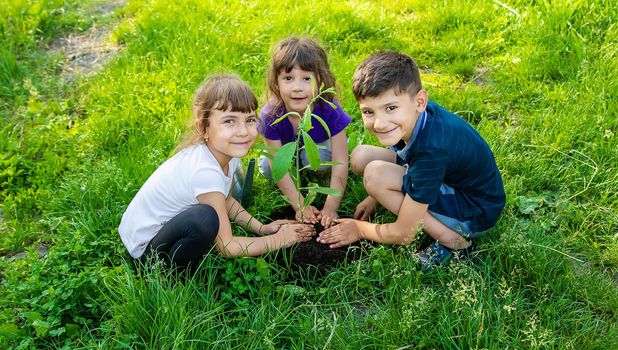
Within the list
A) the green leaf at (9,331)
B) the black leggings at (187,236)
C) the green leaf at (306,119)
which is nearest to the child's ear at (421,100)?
the green leaf at (306,119)

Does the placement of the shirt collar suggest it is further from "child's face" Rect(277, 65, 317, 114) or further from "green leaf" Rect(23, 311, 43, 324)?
"green leaf" Rect(23, 311, 43, 324)

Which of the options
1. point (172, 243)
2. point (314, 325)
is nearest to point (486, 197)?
point (314, 325)

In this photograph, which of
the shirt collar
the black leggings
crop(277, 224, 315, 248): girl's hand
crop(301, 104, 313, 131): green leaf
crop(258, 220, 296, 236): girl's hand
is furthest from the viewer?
crop(258, 220, 296, 236): girl's hand

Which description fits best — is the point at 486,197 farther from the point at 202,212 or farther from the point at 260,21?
the point at 260,21

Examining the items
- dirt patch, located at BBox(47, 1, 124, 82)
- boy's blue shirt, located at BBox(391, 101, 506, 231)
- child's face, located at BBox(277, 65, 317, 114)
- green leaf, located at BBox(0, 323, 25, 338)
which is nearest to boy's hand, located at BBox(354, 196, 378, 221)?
boy's blue shirt, located at BBox(391, 101, 506, 231)

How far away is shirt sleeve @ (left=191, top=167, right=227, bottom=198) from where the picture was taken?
2.83m

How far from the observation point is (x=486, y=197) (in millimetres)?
2971

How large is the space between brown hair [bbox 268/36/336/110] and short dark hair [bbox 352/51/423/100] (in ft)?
1.66

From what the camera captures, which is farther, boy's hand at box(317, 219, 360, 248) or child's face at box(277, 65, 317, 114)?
child's face at box(277, 65, 317, 114)

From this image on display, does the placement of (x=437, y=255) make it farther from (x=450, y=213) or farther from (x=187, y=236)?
(x=187, y=236)

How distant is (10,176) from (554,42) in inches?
152

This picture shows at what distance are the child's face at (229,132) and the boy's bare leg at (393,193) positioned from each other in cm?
66

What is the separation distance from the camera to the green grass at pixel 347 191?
8.52ft

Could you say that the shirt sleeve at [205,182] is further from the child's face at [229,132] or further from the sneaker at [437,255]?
the sneaker at [437,255]
